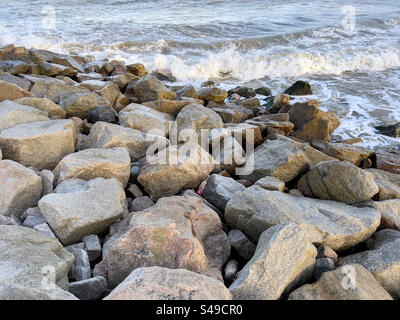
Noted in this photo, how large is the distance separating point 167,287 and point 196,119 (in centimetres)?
295

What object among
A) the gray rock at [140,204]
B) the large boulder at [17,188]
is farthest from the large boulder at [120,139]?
the large boulder at [17,188]

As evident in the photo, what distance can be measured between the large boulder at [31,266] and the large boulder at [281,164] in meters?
1.95

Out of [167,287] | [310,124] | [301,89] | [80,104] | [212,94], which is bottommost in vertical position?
[301,89]

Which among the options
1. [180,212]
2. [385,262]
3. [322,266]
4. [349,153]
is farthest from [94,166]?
[349,153]

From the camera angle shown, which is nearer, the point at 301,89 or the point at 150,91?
the point at 150,91

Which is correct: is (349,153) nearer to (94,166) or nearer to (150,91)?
(150,91)

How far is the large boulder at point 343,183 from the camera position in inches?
119

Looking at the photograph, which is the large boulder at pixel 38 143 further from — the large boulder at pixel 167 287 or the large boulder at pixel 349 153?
the large boulder at pixel 349 153

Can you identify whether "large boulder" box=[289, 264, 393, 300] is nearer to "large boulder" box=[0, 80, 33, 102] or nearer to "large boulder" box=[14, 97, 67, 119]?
"large boulder" box=[14, 97, 67, 119]

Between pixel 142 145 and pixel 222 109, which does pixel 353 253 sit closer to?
pixel 142 145

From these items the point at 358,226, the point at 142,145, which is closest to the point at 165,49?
the point at 142,145

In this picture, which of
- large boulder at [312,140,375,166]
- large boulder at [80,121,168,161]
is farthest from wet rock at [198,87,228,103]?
large boulder at [80,121,168,161]

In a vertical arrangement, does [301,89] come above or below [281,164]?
below

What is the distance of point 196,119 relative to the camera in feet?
14.7
